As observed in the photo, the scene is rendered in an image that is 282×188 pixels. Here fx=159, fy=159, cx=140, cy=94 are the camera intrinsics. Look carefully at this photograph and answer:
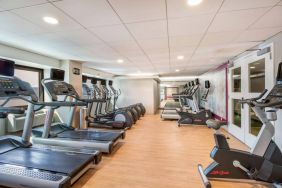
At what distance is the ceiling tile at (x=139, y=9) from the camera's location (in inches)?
66.2

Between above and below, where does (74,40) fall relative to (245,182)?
above

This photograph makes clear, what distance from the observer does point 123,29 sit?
7.93 ft

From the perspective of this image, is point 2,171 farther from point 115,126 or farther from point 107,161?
point 115,126

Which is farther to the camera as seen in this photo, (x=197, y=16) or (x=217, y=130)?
(x=217, y=130)

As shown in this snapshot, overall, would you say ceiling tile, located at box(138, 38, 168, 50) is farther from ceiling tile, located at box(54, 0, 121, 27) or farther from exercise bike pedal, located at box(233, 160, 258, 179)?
exercise bike pedal, located at box(233, 160, 258, 179)

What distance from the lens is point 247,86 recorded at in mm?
3617

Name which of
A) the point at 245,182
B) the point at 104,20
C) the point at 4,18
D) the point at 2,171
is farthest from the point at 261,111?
the point at 4,18

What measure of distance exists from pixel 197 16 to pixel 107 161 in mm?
2655

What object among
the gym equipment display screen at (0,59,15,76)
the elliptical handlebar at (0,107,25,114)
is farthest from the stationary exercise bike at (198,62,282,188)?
the gym equipment display screen at (0,59,15,76)

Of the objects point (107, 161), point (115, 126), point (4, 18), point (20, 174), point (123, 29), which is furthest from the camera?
point (115, 126)

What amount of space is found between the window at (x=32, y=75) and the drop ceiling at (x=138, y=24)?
1229mm

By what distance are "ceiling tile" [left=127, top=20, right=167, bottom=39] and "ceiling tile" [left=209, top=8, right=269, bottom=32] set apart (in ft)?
2.33

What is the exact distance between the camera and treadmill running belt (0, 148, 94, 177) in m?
2.11

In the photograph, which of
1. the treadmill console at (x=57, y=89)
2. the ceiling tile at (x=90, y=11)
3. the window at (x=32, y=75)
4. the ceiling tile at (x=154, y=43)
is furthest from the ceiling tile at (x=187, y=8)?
the window at (x=32, y=75)
